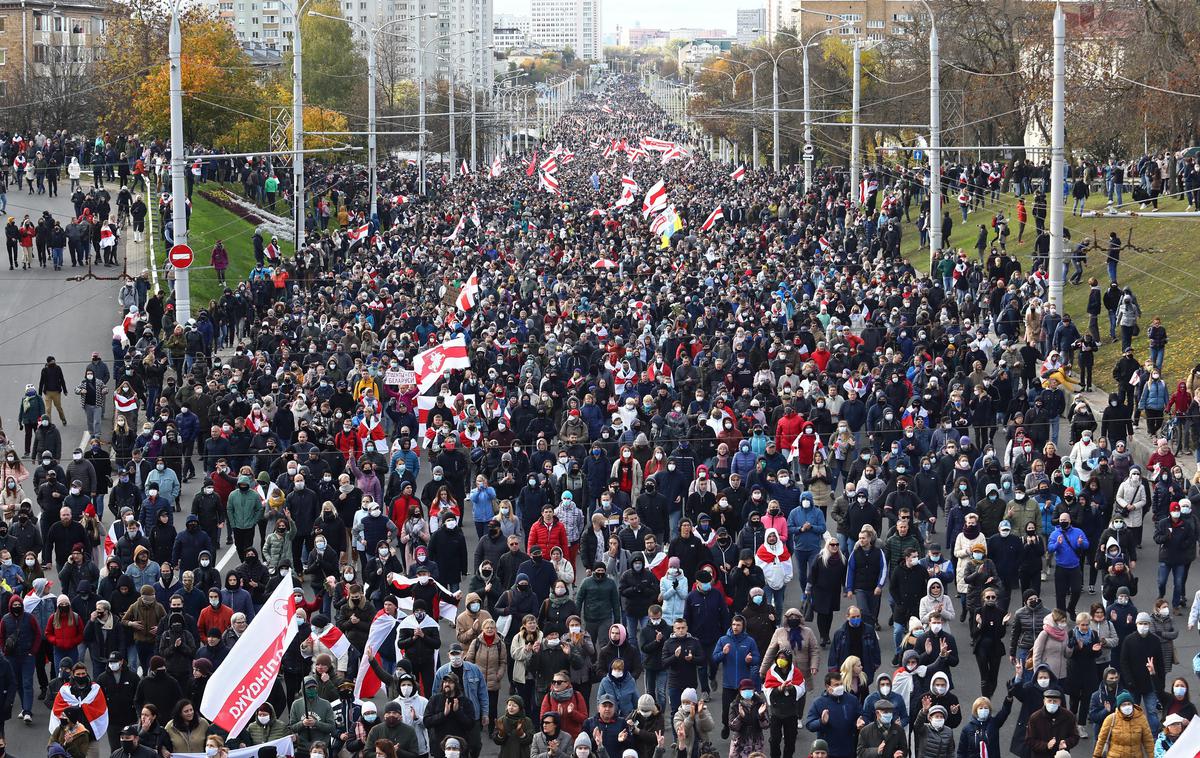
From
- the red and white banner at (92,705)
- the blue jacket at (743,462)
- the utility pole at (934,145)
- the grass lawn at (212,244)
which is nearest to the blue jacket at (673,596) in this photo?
the red and white banner at (92,705)

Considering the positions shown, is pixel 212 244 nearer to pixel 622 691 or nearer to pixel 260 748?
pixel 622 691

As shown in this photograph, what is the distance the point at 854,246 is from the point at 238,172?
2608 centimetres

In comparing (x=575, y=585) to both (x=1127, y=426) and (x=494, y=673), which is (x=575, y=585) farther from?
(x=1127, y=426)

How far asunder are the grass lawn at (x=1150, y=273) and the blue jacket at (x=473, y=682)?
62.1 feet

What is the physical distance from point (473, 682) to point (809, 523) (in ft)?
15.9

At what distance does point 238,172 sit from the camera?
64.4m

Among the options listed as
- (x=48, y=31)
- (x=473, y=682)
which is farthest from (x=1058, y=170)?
(x=48, y=31)

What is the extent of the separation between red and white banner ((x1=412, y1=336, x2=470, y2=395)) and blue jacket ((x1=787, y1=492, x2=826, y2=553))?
777 centimetres

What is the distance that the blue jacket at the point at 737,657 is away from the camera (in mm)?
14469

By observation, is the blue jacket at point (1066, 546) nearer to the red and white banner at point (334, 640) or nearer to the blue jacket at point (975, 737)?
the blue jacket at point (975, 737)

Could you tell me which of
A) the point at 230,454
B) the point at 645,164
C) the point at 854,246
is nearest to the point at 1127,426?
the point at 230,454

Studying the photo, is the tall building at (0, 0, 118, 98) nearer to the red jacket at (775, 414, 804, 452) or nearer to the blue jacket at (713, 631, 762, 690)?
the red jacket at (775, 414, 804, 452)

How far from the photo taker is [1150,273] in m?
39.5

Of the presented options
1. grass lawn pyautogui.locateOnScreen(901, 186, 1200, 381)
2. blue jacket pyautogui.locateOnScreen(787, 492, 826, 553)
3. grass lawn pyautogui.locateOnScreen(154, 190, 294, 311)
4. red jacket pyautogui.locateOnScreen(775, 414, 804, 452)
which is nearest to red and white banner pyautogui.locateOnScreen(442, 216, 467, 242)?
grass lawn pyautogui.locateOnScreen(154, 190, 294, 311)
